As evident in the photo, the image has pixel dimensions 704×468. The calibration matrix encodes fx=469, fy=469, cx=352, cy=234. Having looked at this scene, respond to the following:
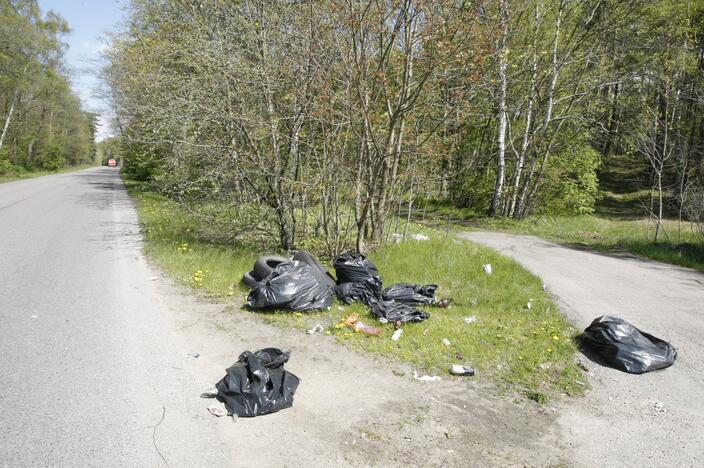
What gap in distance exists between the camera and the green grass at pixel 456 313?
464cm

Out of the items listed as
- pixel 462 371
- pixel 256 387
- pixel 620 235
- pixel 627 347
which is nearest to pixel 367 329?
pixel 462 371

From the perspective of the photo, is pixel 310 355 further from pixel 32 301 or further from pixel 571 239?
pixel 571 239

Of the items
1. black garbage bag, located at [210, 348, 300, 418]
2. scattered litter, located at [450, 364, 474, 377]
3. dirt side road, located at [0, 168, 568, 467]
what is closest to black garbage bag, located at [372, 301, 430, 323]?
dirt side road, located at [0, 168, 568, 467]

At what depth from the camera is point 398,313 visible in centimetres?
562

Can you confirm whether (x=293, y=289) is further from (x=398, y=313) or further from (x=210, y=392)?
(x=210, y=392)

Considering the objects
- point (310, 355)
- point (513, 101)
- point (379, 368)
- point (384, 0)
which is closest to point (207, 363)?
point (310, 355)

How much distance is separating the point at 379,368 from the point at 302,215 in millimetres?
4719

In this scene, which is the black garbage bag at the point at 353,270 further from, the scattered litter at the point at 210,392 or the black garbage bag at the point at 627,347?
the scattered litter at the point at 210,392

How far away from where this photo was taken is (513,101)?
18109 mm

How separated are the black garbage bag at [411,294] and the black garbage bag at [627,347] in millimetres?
1970

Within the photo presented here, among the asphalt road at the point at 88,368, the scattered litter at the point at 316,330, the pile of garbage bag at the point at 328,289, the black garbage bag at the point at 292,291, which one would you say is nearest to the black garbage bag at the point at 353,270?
the pile of garbage bag at the point at 328,289

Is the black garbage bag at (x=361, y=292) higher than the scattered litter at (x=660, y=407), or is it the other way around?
the black garbage bag at (x=361, y=292)

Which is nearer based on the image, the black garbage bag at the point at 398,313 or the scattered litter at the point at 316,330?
the scattered litter at the point at 316,330

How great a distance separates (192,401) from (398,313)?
270 cm
